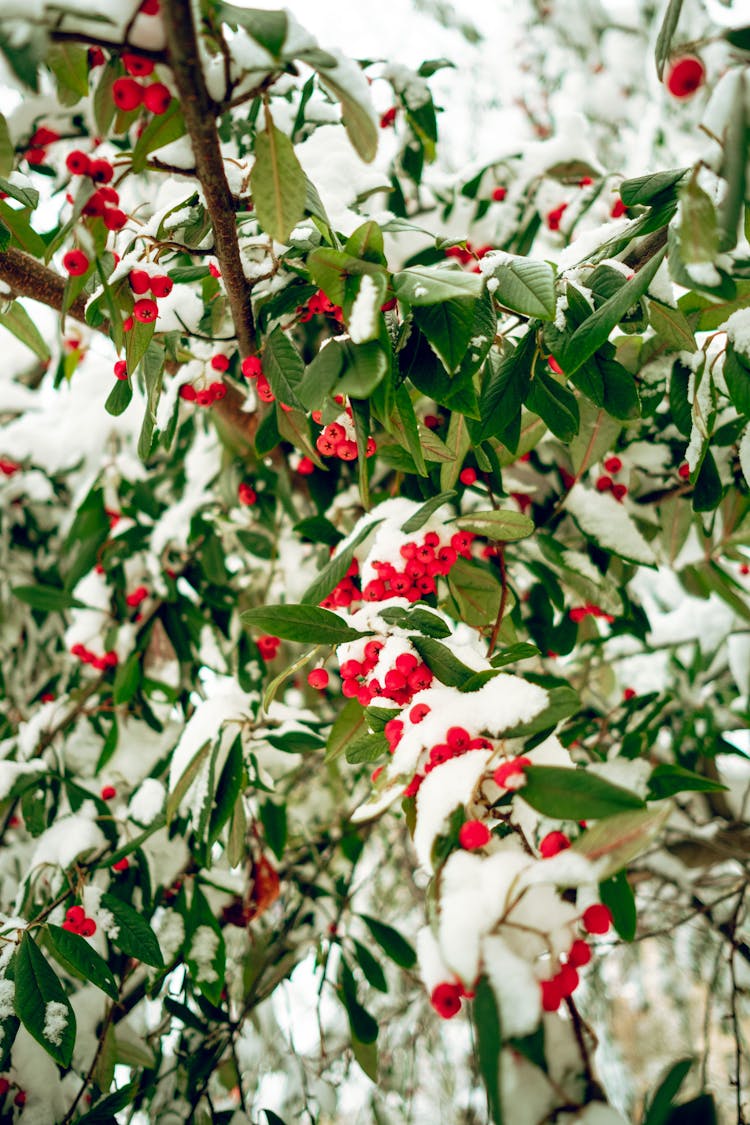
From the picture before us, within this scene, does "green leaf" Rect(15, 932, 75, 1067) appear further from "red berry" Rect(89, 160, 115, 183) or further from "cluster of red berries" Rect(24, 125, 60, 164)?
"cluster of red berries" Rect(24, 125, 60, 164)

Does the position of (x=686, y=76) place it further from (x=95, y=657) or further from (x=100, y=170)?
(x=95, y=657)

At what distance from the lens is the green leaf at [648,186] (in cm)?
111

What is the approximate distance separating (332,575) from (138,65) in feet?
2.51

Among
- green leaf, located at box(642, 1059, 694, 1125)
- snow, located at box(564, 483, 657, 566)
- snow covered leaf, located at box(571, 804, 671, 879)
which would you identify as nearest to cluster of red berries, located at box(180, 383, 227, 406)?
snow, located at box(564, 483, 657, 566)

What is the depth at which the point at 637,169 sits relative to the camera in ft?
9.18

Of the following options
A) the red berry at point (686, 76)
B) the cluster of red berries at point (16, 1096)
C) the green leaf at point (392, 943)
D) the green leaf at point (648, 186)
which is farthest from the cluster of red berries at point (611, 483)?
the cluster of red berries at point (16, 1096)

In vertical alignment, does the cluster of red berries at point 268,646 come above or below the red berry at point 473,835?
above

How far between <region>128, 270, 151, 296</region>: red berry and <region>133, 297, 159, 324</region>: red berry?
2cm

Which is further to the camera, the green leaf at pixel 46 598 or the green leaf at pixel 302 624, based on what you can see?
the green leaf at pixel 46 598

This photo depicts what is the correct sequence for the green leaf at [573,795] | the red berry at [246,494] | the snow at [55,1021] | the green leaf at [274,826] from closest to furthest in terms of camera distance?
1. the green leaf at [573,795]
2. the snow at [55,1021]
3. the green leaf at [274,826]
4. the red berry at [246,494]

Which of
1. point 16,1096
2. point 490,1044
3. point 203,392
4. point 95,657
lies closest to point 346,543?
point 203,392

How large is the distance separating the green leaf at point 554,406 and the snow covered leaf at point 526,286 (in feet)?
0.62

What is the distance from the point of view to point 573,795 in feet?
2.52

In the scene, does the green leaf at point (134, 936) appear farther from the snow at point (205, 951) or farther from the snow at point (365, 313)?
the snow at point (365, 313)
